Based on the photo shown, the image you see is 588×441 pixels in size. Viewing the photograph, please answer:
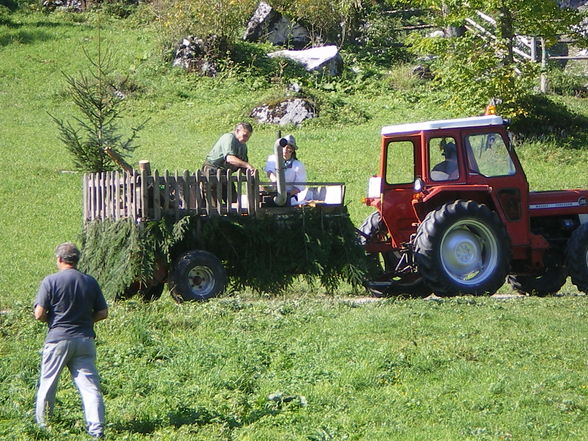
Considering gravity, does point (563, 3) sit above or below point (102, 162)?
above

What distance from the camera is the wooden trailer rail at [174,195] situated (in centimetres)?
1251

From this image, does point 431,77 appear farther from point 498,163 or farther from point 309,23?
point 498,163

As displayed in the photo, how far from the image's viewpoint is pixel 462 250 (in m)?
13.8

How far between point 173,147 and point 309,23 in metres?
13.1

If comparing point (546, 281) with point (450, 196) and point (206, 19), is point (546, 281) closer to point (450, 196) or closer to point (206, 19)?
point (450, 196)

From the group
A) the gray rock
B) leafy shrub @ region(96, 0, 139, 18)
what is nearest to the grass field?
the gray rock

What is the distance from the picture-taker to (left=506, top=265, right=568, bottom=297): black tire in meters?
14.9

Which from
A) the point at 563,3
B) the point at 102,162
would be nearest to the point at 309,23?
the point at 563,3

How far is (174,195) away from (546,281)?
5.71 metres

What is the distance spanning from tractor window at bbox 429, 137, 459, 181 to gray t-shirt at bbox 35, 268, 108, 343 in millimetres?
7134

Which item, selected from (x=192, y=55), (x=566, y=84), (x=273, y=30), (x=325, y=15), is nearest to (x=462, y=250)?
(x=566, y=84)

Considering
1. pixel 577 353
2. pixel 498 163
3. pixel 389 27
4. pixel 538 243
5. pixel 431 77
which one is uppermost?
pixel 389 27

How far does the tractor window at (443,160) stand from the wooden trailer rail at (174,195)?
139 cm

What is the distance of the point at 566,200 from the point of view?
48.6 ft
